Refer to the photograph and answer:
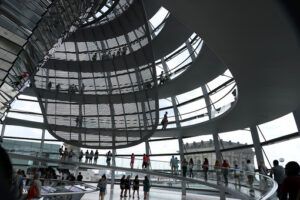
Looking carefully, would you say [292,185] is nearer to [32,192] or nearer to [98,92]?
[32,192]

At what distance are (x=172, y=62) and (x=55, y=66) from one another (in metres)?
16.3

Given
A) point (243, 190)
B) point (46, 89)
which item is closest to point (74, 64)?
point (46, 89)

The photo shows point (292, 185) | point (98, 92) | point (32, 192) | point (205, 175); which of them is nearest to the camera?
point (292, 185)

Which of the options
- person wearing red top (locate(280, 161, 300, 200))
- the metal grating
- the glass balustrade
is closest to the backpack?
the glass balustrade

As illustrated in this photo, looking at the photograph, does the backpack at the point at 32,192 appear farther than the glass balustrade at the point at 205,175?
No

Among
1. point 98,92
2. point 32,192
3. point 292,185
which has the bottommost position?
point 32,192

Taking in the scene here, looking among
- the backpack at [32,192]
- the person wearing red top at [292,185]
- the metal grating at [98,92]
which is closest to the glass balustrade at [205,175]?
the person wearing red top at [292,185]

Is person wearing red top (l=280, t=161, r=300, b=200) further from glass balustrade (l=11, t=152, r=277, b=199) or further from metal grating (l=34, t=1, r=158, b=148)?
metal grating (l=34, t=1, r=158, b=148)

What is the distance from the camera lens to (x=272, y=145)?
23.7 m

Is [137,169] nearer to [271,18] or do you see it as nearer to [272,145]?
[272,145]

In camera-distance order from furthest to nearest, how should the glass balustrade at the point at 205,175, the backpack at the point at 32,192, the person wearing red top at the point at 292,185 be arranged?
the glass balustrade at the point at 205,175
the backpack at the point at 32,192
the person wearing red top at the point at 292,185

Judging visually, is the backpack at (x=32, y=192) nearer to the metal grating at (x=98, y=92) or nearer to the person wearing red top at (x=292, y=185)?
the person wearing red top at (x=292, y=185)

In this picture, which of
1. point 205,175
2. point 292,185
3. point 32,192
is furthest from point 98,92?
point 292,185

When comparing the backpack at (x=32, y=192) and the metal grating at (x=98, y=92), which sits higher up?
the metal grating at (x=98, y=92)
